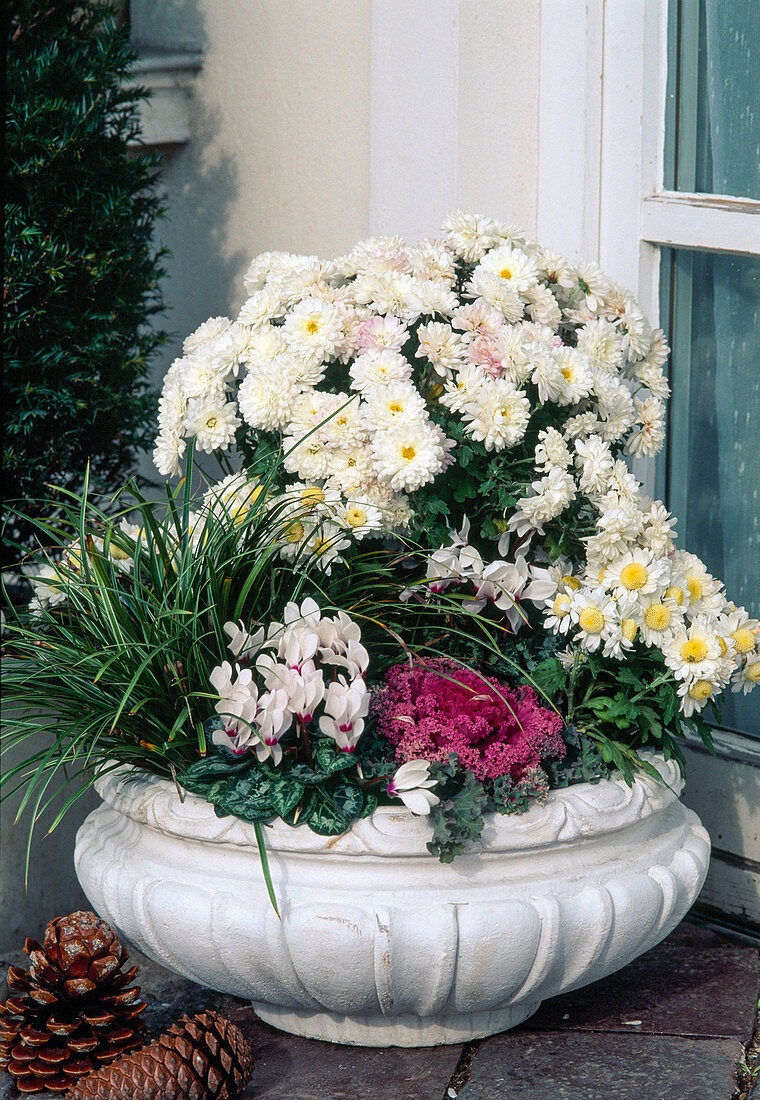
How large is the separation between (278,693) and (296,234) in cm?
186

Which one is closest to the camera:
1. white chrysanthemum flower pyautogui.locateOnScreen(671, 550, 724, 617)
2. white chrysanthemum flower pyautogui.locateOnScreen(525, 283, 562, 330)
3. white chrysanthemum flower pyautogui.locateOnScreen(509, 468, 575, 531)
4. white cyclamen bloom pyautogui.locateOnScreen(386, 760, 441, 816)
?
white cyclamen bloom pyautogui.locateOnScreen(386, 760, 441, 816)

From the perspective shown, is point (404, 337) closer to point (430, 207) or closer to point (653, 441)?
point (653, 441)

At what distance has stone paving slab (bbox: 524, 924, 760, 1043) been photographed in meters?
2.10

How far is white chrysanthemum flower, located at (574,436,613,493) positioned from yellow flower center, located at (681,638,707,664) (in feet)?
1.03

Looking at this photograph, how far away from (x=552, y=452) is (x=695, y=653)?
41 cm

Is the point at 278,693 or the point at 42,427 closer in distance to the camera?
the point at 278,693

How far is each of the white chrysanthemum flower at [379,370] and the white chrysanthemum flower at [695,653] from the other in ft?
2.07

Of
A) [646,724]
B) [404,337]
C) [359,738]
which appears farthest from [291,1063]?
[404,337]

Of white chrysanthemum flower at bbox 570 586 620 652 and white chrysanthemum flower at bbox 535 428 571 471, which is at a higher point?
white chrysanthemum flower at bbox 535 428 571 471

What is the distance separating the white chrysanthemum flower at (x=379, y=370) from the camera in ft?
6.50

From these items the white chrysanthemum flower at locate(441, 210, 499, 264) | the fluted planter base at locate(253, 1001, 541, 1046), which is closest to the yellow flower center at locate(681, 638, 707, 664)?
the fluted planter base at locate(253, 1001, 541, 1046)

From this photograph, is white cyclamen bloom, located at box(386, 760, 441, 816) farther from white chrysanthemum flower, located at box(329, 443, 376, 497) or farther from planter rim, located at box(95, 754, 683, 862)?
white chrysanthemum flower, located at box(329, 443, 376, 497)

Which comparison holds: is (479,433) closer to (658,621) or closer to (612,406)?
(612,406)

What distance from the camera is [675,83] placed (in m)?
2.57
